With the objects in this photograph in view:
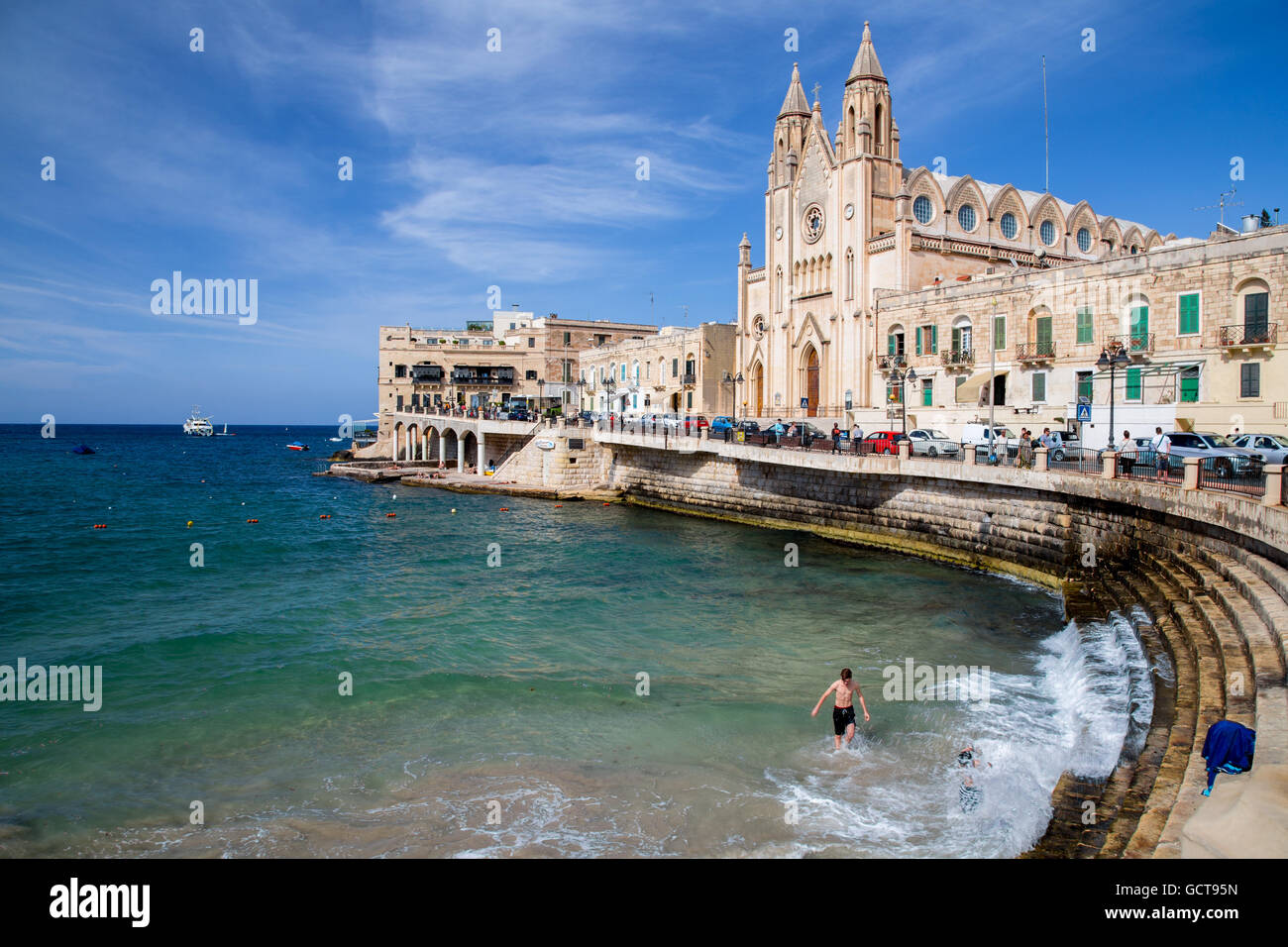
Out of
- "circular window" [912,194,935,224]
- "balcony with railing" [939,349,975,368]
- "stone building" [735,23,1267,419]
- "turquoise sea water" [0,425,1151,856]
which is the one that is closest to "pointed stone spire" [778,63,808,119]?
"stone building" [735,23,1267,419]

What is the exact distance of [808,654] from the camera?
1530cm

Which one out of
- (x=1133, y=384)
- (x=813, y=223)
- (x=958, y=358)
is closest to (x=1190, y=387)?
(x=1133, y=384)

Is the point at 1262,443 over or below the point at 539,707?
over

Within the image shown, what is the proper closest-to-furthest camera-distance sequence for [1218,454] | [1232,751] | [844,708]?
[1232,751], [844,708], [1218,454]

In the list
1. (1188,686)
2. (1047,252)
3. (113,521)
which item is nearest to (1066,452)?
(1188,686)

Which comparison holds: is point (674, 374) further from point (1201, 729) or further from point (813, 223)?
point (1201, 729)

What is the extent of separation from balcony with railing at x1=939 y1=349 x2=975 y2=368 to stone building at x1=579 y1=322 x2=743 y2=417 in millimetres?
16028

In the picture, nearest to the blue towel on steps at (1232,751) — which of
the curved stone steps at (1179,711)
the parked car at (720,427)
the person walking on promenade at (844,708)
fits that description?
the curved stone steps at (1179,711)

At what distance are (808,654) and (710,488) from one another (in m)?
20.7

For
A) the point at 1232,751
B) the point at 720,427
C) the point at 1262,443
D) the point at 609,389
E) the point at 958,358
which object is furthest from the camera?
the point at 609,389

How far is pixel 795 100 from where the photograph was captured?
50000 mm

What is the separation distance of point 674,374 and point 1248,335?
37.1 metres

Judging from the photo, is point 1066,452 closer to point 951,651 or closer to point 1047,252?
point 951,651

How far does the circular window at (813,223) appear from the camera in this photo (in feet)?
152
